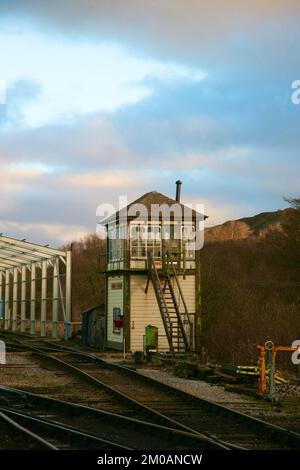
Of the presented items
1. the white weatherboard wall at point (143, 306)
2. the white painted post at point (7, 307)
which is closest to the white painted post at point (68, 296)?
the white weatherboard wall at point (143, 306)

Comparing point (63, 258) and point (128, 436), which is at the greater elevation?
point (63, 258)

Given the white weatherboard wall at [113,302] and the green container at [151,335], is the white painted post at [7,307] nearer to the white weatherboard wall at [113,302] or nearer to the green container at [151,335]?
the white weatherboard wall at [113,302]

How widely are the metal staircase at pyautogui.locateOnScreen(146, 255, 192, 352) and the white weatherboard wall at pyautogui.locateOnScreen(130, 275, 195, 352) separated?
425 mm

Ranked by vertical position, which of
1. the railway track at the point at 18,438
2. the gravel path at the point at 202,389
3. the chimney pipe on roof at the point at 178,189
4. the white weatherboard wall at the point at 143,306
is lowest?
the gravel path at the point at 202,389

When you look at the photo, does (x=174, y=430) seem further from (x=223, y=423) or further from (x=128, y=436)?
(x=223, y=423)

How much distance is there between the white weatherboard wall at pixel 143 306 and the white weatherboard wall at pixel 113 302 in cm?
61

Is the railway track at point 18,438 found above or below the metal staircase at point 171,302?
below

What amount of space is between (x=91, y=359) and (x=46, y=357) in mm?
1536

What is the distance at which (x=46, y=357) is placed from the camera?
Result: 24672 mm

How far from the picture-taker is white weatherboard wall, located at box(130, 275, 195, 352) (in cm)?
2898

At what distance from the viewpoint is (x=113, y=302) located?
3094 cm

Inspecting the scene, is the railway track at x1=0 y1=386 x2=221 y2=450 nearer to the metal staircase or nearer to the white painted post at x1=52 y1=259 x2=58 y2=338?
the metal staircase

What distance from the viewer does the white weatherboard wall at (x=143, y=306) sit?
29.0 meters
